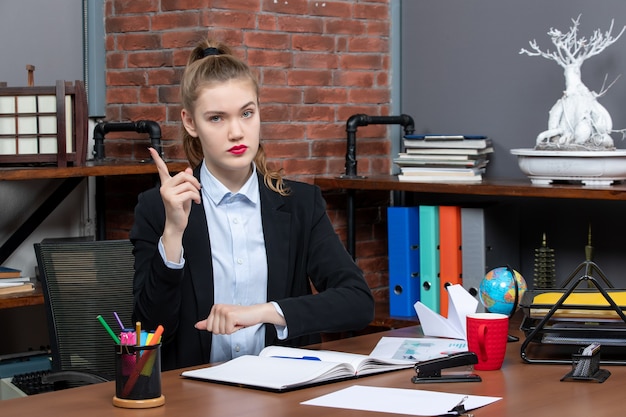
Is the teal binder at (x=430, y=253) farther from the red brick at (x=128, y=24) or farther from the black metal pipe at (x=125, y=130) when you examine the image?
the red brick at (x=128, y=24)

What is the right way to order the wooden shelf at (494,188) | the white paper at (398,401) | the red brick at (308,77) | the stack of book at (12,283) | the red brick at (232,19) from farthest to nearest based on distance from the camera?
the red brick at (308,77), the red brick at (232,19), the stack of book at (12,283), the wooden shelf at (494,188), the white paper at (398,401)

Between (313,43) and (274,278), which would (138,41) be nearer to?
(313,43)

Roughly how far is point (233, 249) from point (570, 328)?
0.77 meters

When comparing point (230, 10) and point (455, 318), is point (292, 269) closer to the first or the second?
point (455, 318)

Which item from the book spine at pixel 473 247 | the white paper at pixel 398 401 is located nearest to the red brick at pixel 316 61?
the book spine at pixel 473 247

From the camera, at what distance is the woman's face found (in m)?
2.18

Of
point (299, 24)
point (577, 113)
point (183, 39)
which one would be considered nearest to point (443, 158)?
point (577, 113)

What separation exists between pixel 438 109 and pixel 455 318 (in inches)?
66.3

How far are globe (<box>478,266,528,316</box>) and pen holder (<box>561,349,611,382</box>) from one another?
1.16 ft

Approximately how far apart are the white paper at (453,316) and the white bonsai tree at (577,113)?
1.06 metres

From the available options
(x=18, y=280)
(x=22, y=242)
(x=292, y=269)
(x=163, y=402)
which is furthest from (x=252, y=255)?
(x=22, y=242)

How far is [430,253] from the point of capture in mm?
3496

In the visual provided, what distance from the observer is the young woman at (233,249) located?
216cm

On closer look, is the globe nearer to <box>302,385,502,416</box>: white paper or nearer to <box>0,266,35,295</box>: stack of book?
<box>302,385,502,416</box>: white paper
